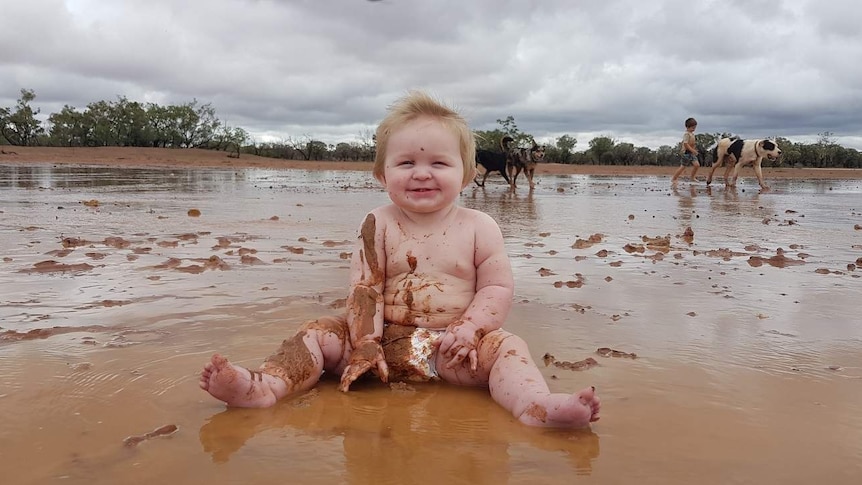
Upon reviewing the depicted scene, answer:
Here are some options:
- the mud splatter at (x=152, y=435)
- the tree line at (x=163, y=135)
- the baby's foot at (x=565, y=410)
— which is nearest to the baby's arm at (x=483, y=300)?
the baby's foot at (x=565, y=410)

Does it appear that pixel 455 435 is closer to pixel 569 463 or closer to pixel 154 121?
pixel 569 463

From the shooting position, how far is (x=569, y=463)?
58.9 inches

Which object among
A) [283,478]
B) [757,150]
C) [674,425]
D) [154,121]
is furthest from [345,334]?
[154,121]

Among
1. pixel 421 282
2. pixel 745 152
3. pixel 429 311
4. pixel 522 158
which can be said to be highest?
pixel 745 152

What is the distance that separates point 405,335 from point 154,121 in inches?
2355

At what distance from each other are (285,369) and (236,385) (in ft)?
0.81

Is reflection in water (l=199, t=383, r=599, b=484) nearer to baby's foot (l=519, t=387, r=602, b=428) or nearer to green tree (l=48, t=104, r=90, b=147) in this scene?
baby's foot (l=519, t=387, r=602, b=428)

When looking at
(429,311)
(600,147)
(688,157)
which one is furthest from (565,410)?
(600,147)

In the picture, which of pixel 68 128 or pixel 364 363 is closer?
pixel 364 363

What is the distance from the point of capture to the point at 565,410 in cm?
169

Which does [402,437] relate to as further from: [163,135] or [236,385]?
[163,135]

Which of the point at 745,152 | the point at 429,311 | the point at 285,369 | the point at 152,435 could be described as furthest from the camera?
the point at 745,152

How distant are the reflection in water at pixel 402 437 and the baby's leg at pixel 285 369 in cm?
6

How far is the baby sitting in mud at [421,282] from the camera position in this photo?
2158mm
